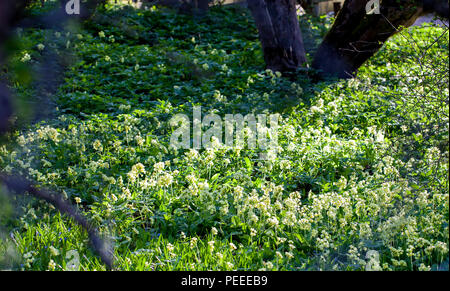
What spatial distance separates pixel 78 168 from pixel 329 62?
157 inches

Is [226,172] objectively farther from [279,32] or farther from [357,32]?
[357,32]

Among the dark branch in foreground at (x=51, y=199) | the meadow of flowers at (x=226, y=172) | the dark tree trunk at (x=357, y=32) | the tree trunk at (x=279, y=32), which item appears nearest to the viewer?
the dark branch in foreground at (x=51, y=199)

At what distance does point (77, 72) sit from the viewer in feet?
20.8

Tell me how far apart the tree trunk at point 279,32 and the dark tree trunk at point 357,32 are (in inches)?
16.3

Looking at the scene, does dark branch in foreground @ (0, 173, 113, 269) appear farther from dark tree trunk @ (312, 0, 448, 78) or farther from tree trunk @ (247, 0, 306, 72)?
tree trunk @ (247, 0, 306, 72)

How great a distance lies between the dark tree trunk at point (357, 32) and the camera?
591cm

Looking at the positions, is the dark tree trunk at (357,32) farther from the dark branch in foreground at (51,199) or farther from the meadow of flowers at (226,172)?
the dark branch in foreground at (51,199)

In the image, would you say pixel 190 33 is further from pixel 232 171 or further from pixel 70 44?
pixel 232 171

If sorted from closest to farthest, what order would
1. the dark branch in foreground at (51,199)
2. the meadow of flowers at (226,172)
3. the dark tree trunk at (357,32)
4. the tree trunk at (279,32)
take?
the dark branch in foreground at (51,199)
the meadow of flowers at (226,172)
the dark tree trunk at (357,32)
the tree trunk at (279,32)

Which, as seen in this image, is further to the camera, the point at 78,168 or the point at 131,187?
the point at 78,168

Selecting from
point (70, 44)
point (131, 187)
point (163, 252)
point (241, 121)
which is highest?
point (70, 44)

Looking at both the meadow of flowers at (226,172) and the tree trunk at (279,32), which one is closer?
the meadow of flowers at (226,172)

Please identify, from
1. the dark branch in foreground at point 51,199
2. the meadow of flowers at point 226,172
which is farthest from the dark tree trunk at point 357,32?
the dark branch in foreground at point 51,199
